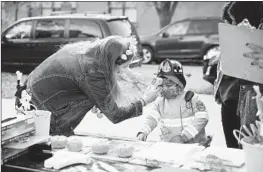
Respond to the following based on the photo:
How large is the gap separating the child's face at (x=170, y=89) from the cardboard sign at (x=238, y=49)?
0.86 meters

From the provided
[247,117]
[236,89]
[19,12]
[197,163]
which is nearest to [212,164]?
[197,163]

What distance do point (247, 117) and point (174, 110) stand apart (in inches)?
24.0

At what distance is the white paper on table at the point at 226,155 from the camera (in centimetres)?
196

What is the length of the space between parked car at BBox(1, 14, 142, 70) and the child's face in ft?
17.0

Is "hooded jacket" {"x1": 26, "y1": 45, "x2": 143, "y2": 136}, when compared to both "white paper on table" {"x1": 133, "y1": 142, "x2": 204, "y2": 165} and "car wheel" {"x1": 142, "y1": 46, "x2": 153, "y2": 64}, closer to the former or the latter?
"white paper on table" {"x1": 133, "y1": 142, "x2": 204, "y2": 165}

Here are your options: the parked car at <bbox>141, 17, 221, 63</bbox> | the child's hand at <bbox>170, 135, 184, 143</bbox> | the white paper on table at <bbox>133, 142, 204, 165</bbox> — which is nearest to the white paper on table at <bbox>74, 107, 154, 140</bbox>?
the child's hand at <bbox>170, 135, 184, 143</bbox>

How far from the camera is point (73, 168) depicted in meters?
1.98

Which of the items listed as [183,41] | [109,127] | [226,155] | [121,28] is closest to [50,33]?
[121,28]

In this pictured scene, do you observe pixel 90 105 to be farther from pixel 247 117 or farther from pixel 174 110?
pixel 247 117

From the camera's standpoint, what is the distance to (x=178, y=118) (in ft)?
9.61

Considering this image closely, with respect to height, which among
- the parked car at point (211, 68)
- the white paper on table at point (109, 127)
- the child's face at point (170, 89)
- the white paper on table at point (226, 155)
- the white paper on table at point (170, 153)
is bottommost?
the white paper on table at point (109, 127)

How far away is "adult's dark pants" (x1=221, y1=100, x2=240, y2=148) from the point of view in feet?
10.1

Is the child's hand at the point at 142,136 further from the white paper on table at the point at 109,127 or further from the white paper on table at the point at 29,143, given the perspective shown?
the white paper on table at the point at 109,127

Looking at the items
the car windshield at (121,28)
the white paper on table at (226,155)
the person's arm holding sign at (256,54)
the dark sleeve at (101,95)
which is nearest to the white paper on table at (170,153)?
the white paper on table at (226,155)
